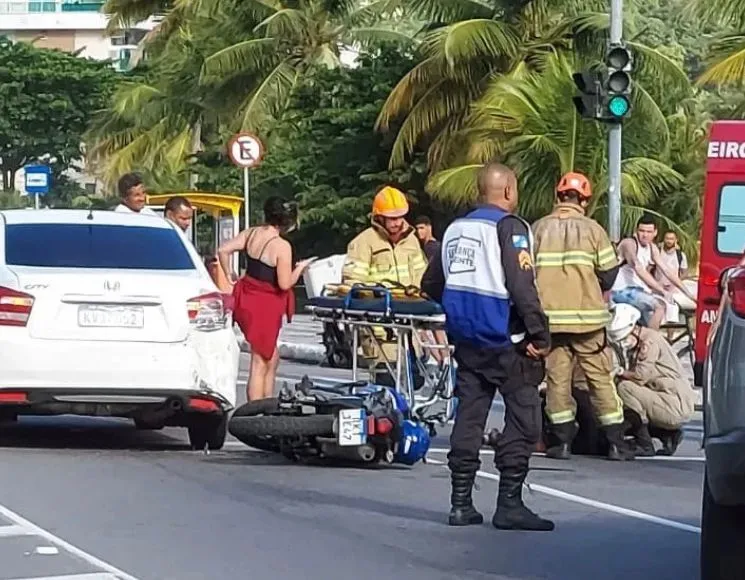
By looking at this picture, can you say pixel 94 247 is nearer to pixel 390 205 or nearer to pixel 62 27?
pixel 390 205

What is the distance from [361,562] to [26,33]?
95.2m

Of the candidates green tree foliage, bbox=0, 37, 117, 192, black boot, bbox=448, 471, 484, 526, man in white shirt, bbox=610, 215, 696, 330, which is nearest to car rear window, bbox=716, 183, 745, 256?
man in white shirt, bbox=610, 215, 696, 330

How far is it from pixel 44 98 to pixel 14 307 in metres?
60.7

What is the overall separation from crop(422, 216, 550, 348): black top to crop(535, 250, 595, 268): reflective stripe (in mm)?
2659

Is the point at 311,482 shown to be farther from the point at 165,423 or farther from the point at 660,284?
the point at 660,284

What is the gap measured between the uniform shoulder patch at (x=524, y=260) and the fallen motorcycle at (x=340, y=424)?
217cm

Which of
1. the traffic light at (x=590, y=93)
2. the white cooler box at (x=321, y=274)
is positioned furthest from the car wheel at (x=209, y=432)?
the white cooler box at (x=321, y=274)

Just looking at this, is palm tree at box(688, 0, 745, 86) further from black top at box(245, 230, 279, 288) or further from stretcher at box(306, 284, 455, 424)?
stretcher at box(306, 284, 455, 424)

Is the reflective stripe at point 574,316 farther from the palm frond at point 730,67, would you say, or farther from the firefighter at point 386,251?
the palm frond at point 730,67

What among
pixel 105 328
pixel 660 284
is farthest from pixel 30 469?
pixel 660 284

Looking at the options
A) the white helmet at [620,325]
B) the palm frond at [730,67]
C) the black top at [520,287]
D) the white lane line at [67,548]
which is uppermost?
the palm frond at [730,67]

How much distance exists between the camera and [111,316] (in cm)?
1165

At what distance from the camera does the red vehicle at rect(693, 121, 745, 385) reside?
1503cm

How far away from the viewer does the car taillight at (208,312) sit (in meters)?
11.9
